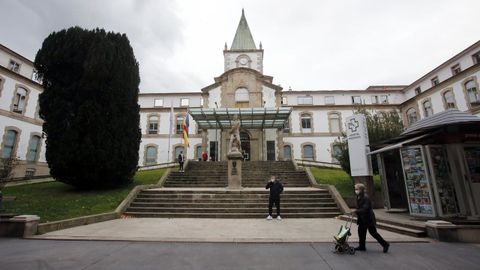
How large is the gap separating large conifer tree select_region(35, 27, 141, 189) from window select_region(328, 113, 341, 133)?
84.6 feet

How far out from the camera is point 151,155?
32.5 m

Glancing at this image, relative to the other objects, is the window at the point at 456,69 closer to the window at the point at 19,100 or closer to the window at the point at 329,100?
the window at the point at 329,100

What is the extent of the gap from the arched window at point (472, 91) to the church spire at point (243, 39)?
90.8ft

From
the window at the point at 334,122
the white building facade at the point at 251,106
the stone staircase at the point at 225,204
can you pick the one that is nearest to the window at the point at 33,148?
the white building facade at the point at 251,106

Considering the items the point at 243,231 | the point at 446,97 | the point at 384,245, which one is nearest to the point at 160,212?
the point at 243,231

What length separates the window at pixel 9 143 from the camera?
22.1 metres

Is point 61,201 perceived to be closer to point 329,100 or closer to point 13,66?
point 13,66

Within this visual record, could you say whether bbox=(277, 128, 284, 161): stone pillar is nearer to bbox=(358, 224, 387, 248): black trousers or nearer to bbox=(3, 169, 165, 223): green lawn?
bbox=(3, 169, 165, 223): green lawn

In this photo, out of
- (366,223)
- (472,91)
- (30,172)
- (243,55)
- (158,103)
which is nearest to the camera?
(366,223)

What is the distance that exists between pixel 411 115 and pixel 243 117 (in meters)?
22.4

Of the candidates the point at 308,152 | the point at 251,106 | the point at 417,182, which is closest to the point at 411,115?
the point at 308,152

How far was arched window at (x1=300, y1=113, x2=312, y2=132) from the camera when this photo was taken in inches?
1280

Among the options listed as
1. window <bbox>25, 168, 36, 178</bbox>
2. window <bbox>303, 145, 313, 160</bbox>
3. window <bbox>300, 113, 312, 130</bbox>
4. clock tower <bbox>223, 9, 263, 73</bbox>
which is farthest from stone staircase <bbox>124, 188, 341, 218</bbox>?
clock tower <bbox>223, 9, 263, 73</bbox>

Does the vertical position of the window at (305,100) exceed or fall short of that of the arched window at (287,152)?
it exceeds it
